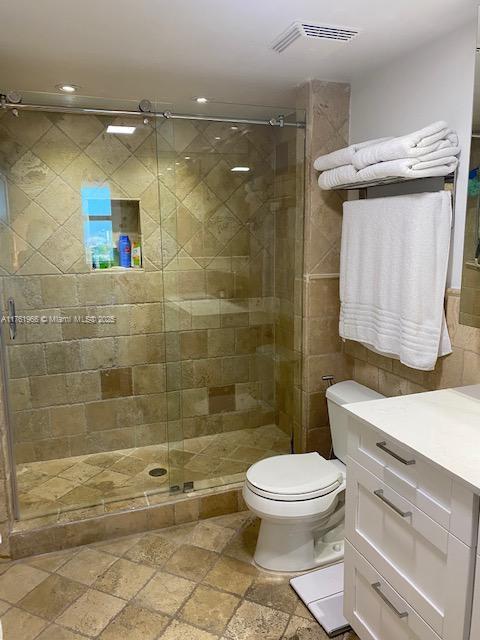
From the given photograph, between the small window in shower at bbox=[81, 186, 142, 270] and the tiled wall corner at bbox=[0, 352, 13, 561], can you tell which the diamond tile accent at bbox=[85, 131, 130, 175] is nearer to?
the small window in shower at bbox=[81, 186, 142, 270]

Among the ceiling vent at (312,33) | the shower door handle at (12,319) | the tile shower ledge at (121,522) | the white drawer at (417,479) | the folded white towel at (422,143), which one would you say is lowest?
the tile shower ledge at (121,522)

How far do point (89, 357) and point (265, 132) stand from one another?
1769 millimetres

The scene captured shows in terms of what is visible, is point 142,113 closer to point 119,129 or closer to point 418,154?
point 119,129

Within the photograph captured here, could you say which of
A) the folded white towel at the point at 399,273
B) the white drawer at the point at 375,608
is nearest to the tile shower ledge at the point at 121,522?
the white drawer at the point at 375,608

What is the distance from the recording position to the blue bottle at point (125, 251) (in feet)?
10.3

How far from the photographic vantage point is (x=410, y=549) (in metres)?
1.42

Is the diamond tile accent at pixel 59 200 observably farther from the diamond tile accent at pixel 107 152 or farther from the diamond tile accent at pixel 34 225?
the diamond tile accent at pixel 107 152

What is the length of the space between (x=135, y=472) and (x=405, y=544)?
6.34 ft

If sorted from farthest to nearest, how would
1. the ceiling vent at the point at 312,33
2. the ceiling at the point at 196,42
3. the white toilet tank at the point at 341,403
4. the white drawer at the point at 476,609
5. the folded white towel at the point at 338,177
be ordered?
the white toilet tank at the point at 341,403, the folded white towel at the point at 338,177, the ceiling vent at the point at 312,33, the ceiling at the point at 196,42, the white drawer at the point at 476,609

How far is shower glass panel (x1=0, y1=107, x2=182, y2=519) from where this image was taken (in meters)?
2.84

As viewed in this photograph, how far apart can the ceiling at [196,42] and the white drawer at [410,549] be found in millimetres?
1597

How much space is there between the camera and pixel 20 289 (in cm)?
294

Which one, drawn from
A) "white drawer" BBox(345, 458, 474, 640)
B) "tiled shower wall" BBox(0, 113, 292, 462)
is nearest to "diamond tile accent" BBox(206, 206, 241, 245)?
"tiled shower wall" BBox(0, 113, 292, 462)

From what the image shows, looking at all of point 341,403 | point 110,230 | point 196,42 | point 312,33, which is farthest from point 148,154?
point 341,403
